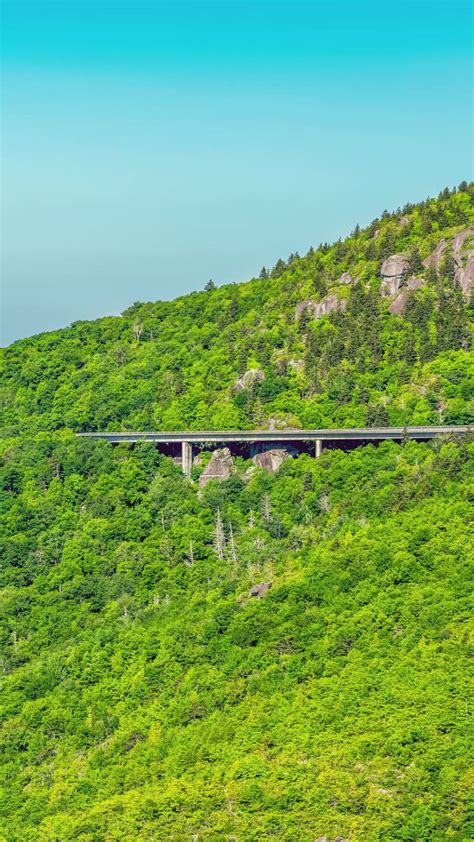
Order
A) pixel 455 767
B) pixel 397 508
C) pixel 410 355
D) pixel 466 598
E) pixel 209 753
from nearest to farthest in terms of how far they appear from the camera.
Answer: pixel 455 767
pixel 209 753
pixel 466 598
pixel 397 508
pixel 410 355

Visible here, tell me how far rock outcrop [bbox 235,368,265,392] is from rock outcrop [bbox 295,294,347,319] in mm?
12402

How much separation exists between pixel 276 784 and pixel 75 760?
22.2 meters

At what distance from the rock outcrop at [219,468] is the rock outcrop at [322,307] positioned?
28.1 meters

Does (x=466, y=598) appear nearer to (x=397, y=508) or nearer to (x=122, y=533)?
(x=397, y=508)

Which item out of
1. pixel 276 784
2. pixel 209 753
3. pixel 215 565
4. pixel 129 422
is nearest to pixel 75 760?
pixel 209 753

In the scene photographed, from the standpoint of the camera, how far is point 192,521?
532 feet

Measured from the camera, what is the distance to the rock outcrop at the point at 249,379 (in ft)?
602

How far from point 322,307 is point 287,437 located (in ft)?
98.6

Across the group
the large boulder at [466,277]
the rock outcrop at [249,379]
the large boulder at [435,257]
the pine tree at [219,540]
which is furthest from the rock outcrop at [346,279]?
the pine tree at [219,540]

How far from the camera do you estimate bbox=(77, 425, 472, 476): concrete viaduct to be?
16188 cm

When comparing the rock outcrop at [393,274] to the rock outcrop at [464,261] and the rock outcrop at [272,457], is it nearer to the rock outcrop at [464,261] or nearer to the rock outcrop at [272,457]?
the rock outcrop at [464,261]

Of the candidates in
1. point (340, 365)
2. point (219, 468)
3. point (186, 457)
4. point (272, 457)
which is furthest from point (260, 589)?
point (340, 365)

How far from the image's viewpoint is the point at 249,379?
184 m

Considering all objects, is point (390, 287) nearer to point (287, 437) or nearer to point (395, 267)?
point (395, 267)
